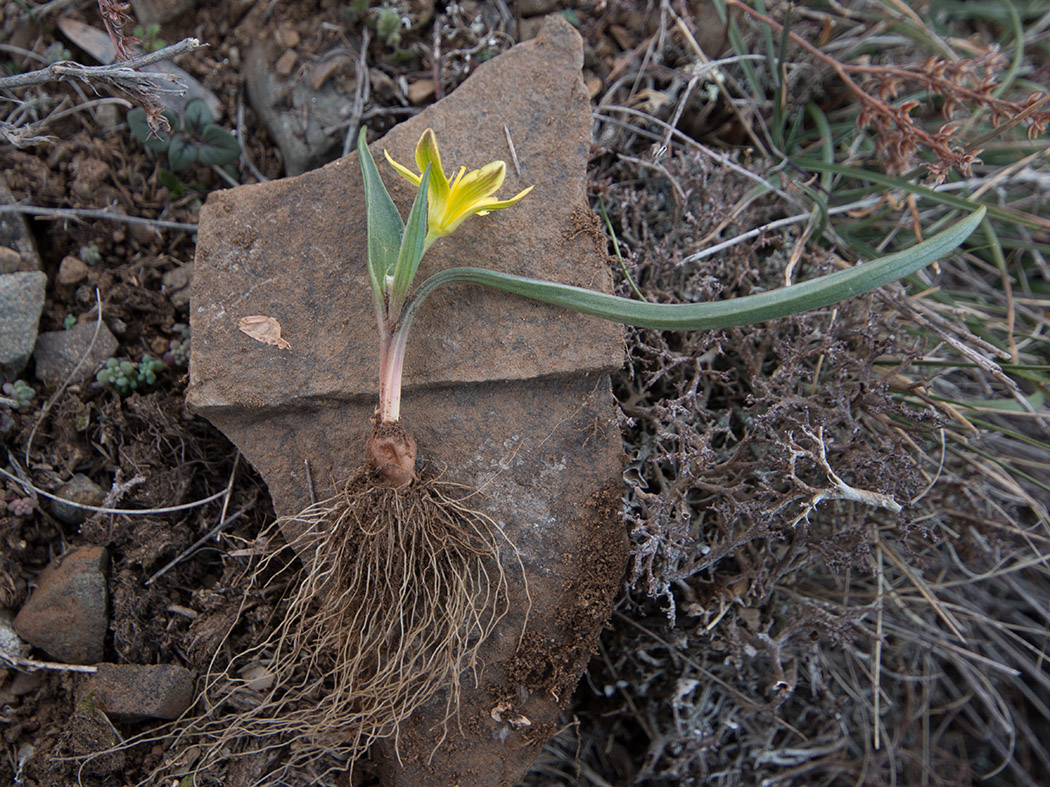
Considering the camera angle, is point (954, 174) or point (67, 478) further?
point (954, 174)

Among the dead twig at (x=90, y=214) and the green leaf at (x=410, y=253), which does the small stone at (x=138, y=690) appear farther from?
the dead twig at (x=90, y=214)

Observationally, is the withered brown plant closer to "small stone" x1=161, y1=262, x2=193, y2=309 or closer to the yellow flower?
the yellow flower

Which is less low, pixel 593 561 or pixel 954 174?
pixel 954 174

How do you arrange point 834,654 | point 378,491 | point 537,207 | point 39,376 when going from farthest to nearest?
1. point 834,654
2. point 39,376
3. point 537,207
4. point 378,491

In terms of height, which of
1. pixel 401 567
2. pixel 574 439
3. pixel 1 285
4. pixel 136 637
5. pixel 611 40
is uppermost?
pixel 611 40

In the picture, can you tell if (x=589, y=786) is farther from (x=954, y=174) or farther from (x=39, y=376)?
(x=954, y=174)

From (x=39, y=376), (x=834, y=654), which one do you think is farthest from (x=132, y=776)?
(x=834, y=654)

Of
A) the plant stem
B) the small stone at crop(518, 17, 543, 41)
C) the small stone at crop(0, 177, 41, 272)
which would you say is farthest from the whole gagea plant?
the small stone at crop(0, 177, 41, 272)

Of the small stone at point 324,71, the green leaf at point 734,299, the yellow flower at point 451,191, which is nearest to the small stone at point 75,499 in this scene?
the green leaf at point 734,299
